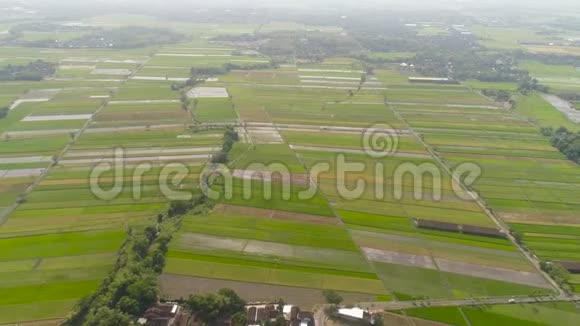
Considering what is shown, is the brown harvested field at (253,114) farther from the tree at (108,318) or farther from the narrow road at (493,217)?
the tree at (108,318)

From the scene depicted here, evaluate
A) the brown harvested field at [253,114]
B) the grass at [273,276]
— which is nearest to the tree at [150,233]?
the grass at [273,276]

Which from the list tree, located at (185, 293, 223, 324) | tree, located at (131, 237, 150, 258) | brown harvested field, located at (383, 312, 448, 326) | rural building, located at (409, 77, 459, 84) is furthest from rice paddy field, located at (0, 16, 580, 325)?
rural building, located at (409, 77, 459, 84)

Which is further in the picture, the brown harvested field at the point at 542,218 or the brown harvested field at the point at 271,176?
the brown harvested field at the point at 271,176

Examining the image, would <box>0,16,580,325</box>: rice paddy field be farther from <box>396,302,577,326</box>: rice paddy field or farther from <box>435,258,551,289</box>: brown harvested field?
<box>396,302,577,326</box>: rice paddy field

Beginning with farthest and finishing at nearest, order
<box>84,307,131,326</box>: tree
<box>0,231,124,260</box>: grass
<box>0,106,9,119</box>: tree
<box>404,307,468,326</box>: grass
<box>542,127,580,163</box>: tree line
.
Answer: <box>0,106,9,119</box>: tree → <box>542,127,580,163</box>: tree line → <box>0,231,124,260</box>: grass → <box>404,307,468,326</box>: grass → <box>84,307,131,326</box>: tree

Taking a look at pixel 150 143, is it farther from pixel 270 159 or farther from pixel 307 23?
pixel 307 23

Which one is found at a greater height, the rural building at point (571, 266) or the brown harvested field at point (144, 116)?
the brown harvested field at point (144, 116)
